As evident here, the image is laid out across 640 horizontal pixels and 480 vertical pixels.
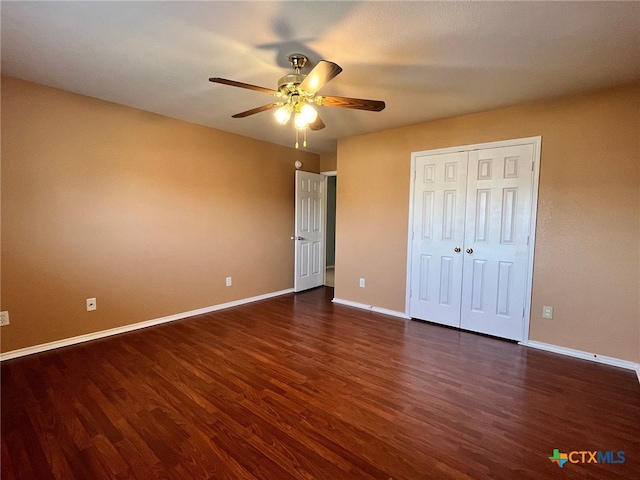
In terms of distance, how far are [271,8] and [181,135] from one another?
2474 mm

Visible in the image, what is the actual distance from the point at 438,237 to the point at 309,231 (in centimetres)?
228

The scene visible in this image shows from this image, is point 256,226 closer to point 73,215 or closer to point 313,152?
point 313,152

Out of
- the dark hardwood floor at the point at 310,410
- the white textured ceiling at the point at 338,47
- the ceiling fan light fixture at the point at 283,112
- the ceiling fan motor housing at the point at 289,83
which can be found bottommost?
the dark hardwood floor at the point at 310,410

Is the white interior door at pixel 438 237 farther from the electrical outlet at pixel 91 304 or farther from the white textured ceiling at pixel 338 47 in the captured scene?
the electrical outlet at pixel 91 304

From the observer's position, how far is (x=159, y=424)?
1.88 metres

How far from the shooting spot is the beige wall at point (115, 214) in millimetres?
2680

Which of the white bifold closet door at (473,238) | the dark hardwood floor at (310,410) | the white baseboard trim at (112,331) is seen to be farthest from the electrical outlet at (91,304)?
the white bifold closet door at (473,238)

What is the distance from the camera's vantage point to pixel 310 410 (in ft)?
6.68

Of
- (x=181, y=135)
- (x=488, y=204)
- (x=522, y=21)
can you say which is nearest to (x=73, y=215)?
(x=181, y=135)

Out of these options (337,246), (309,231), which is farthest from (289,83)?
(309,231)

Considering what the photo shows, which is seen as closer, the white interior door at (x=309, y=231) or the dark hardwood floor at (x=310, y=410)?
the dark hardwood floor at (x=310, y=410)

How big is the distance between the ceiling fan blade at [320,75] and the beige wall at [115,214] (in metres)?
2.33

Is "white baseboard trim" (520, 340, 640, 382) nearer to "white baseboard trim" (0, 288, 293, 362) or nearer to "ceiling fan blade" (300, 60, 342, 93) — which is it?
"ceiling fan blade" (300, 60, 342, 93)

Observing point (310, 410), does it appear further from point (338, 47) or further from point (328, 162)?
point (328, 162)
